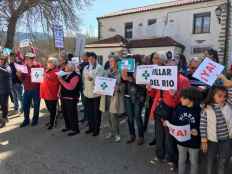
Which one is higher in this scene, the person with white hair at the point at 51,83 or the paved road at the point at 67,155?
the person with white hair at the point at 51,83

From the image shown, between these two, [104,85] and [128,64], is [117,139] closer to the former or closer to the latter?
[104,85]

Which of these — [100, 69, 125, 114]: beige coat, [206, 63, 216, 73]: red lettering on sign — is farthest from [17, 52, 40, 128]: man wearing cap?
[206, 63, 216, 73]: red lettering on sign

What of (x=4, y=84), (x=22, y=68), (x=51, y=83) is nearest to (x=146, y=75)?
(x=51, y=83)

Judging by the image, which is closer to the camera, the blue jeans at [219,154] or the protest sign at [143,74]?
the blue jeans at [219,154]

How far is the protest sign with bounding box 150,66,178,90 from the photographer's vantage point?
4.89m

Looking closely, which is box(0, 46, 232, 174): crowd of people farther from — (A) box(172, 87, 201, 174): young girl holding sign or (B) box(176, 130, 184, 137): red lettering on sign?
(B) box(176, 130, 184, 137): red lettering on sign

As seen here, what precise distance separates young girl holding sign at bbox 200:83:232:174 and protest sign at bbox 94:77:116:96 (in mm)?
2456

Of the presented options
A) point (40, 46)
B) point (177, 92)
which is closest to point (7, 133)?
point (177, 92)

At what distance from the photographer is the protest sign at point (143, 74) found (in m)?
5.53

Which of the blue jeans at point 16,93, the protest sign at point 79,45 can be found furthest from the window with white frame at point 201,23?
the blue jeans at point 16,93

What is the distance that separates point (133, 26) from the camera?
100 ft

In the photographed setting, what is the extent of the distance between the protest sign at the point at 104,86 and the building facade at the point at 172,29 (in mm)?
17268

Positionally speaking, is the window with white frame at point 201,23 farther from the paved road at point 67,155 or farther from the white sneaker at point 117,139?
the white sneaker at point 117,139

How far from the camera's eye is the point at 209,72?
4266 mm
